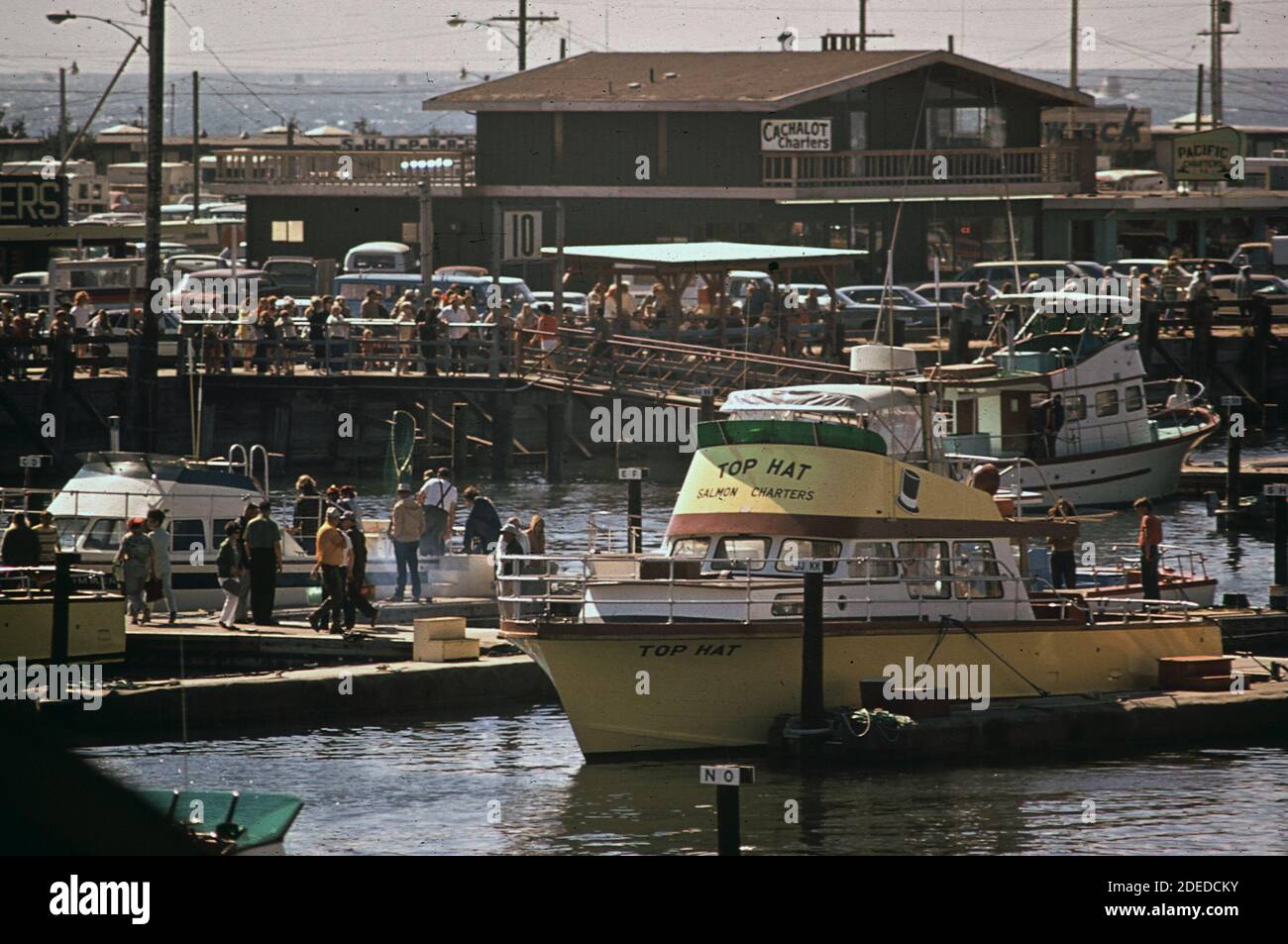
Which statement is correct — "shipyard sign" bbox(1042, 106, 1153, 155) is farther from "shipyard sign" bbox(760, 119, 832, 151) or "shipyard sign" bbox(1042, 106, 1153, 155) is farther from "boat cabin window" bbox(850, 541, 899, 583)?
"boat cabin window" bbox(850, 541, 899, 583)

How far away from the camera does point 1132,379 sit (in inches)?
1770

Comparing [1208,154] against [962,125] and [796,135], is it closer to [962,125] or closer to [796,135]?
[962,125]

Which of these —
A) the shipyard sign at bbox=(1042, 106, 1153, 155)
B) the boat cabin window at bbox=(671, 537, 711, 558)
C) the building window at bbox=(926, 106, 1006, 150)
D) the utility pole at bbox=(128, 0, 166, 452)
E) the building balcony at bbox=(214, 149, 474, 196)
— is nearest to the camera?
the boat cabin window at bbox=(671, 537, 711, 558)

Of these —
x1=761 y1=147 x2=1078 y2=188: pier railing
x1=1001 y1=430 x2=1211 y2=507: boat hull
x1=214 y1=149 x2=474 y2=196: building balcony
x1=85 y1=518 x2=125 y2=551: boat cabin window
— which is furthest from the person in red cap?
x1=214 y1=149 x2=474 y2=196: building balcony

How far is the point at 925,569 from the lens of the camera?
24.7m

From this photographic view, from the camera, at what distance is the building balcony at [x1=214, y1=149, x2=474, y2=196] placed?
65.3m

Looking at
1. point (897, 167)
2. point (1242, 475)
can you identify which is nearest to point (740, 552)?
point (1242, 475)

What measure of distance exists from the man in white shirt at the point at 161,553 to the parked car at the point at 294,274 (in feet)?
115

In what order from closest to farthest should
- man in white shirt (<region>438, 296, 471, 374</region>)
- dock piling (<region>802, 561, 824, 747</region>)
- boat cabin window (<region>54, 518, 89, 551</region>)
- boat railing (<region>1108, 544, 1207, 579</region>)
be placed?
dock piling (<region>802, 561, 824, 747</region>)
boat cabin window (<region>54, 518, 89, 551</region>)
boat railing (<region>1108, 544, 1207, 579</region>)
man in white shirt (<region>438, 296, 471, 374</region>)

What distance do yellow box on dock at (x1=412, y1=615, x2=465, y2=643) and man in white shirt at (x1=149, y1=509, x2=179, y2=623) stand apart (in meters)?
3.32

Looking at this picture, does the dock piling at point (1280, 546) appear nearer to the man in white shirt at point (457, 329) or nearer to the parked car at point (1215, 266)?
the man in white shirt at point (457, 329)

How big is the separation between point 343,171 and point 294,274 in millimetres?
3819
